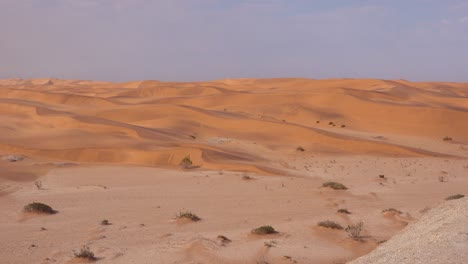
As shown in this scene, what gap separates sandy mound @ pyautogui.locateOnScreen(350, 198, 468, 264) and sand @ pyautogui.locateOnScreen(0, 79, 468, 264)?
1344 millimetres

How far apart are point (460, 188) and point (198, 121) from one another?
22.3 meters

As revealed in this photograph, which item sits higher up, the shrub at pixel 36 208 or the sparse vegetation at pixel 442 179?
the shrub at pixel 36 208

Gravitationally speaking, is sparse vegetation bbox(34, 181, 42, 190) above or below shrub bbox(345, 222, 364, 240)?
below

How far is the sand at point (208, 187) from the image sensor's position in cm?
904

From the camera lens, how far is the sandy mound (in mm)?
5941

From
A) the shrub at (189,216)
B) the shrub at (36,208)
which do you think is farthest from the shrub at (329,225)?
the shrub at (36,208)

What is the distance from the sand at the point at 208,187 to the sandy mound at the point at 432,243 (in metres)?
1.34

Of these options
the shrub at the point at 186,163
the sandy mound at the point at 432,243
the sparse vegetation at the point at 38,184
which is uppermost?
the sandy mound at the point at 432,243

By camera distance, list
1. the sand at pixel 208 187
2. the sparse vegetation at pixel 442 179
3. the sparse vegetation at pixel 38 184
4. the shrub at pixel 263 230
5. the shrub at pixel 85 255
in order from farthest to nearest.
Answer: the sparse vegetation at pixel 442 179
the sparse vegetation at pixel 38 184
the shrub at pixel 263 230
the sand at pixel 208 187
the shrub at pixel 85 255

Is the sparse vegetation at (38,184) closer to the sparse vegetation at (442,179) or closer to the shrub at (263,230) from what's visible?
the shrub at (263,230)

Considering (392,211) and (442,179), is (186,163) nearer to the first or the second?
(442,179)

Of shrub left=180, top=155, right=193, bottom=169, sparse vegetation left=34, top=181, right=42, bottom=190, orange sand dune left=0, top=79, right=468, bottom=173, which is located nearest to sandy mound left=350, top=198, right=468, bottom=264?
sparse vegetation left=34, top=181, right=42, bottom=190

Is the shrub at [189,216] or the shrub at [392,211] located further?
the shrub at [392,211]

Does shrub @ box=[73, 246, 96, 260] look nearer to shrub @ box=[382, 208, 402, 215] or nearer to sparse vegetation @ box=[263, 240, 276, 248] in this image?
sparse vegetation @ box=[263, 240, 276, 248]
